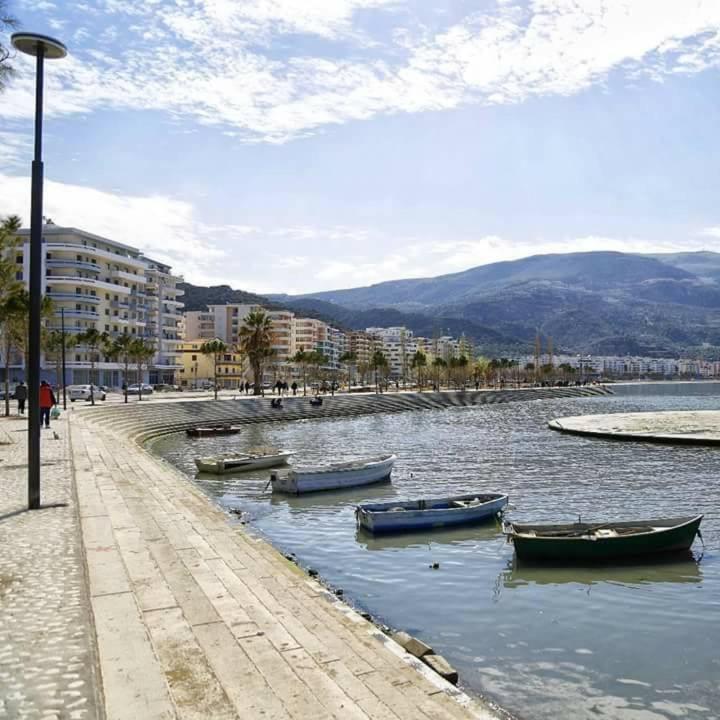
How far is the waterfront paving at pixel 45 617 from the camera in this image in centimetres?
688

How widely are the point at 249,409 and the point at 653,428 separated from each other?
3956 cm

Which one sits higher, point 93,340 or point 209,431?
point 93,340

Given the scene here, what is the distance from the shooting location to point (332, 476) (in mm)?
31391

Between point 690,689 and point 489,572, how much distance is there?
23.7ft

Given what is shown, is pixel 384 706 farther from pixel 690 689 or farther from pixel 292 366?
pixel 292 366

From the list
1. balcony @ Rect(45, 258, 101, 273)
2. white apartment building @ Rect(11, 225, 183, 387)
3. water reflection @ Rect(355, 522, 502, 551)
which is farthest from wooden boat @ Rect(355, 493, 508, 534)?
balcony @ Rect(45, 258, 101, 273)

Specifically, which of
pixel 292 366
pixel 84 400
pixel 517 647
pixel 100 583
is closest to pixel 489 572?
pixel 517 647

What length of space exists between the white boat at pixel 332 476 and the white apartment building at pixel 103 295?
2927 inches

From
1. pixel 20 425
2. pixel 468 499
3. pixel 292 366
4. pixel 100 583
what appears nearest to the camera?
pixel 100 583

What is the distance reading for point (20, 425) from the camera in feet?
136

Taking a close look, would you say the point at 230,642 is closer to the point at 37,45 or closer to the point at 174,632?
the point at 174,632

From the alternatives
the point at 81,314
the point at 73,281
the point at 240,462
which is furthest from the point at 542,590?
the point at 81,314

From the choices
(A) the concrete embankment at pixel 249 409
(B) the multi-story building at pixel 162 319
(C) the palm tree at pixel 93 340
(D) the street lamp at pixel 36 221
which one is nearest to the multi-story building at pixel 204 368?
(B) the multi-story building at pixel 162 319

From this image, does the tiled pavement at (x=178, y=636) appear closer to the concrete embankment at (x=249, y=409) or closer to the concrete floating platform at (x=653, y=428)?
the concrete embankment at (x=249, y=409)
